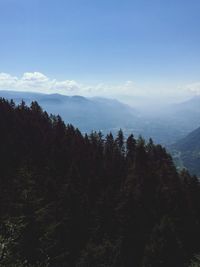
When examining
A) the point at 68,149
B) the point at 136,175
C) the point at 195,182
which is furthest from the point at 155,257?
the point at 68,149

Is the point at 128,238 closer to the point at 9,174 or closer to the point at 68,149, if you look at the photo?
the point at 9,174

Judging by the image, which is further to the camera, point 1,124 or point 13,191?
point 1,124

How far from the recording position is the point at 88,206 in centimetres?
5319

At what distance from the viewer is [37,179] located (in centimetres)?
6244

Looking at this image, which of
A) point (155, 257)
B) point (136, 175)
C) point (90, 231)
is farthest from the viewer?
point (136, 175)

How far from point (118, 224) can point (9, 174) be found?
2741cm

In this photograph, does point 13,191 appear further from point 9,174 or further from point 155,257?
point 155,257

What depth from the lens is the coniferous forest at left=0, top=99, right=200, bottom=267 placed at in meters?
33.9

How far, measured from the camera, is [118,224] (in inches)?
2014

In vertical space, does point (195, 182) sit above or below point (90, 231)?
above

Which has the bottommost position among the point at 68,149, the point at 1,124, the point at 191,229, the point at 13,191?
the point at 191,229

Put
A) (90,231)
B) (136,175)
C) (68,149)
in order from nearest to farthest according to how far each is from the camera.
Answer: (90,231) → (136,175) → (68,149)

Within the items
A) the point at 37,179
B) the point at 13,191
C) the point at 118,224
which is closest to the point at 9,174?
the point at 37,179

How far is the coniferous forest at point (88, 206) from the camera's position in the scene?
3394 centimetres
